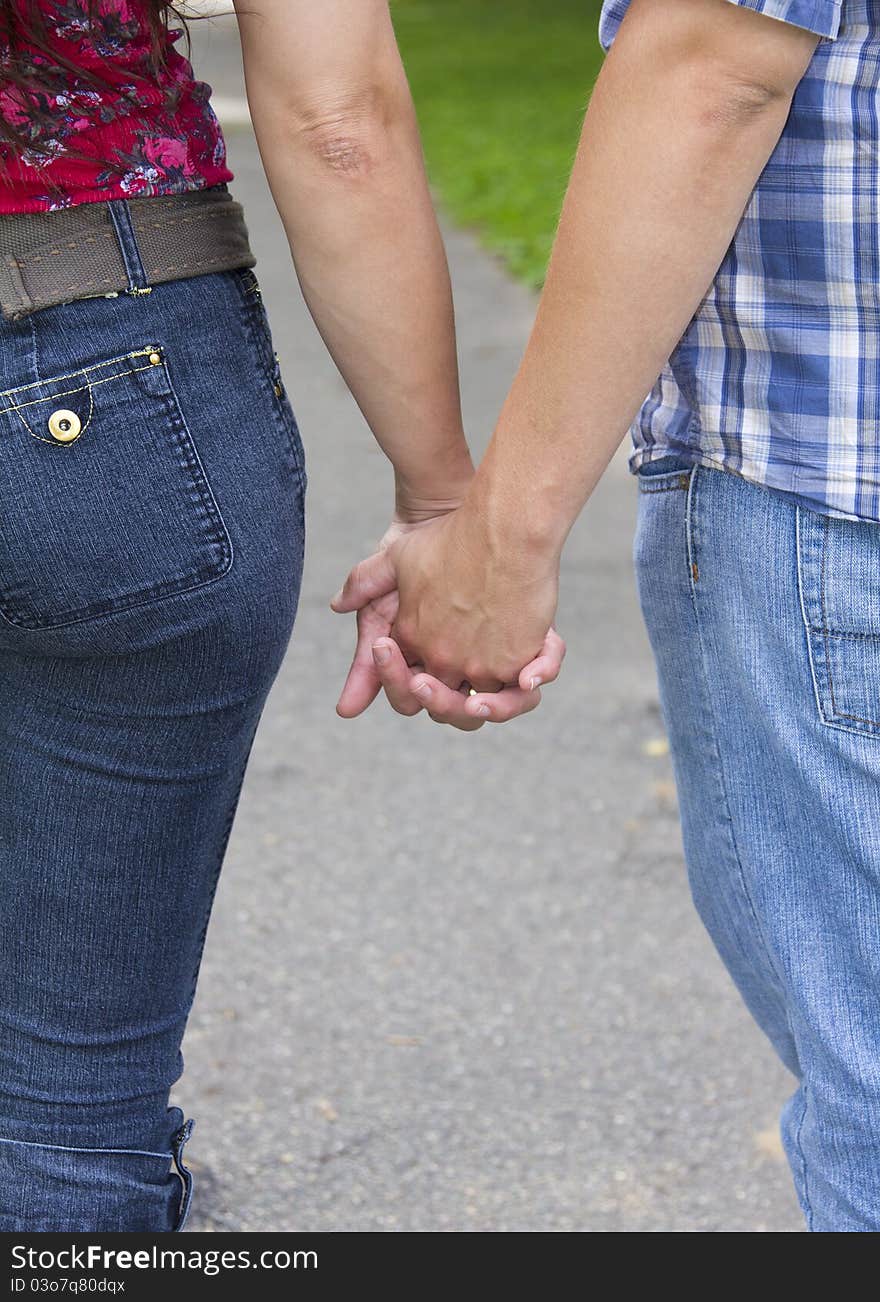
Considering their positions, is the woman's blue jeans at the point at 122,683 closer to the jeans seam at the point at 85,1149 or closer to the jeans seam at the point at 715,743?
the jeans seam at the point at 85,1149

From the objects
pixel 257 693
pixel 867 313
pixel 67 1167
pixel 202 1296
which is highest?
pixel 867 313

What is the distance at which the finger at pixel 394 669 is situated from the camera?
4.92ft

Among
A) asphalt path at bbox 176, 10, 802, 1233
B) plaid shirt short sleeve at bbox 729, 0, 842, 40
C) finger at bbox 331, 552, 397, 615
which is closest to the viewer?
plaid shirt short sleeve at bbox 729, 0, 842, 40

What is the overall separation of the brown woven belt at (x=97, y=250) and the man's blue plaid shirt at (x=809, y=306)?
391 millimetres

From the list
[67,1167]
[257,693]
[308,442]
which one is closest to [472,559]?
[257,693]

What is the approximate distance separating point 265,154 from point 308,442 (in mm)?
4141

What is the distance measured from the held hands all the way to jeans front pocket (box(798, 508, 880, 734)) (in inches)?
8.9

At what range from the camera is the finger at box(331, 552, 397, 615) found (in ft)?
5.17

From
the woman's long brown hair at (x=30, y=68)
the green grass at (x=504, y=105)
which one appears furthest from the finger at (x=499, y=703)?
the green grass at (x=504, y=105)

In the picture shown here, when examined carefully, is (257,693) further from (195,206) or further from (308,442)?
(308,442)

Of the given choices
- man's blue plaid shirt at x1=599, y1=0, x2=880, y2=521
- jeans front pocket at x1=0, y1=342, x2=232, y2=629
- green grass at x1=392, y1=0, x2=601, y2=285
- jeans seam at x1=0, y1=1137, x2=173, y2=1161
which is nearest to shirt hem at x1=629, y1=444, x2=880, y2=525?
man's blue plaid shirt at x1=599, y1=0, x2=880, y2=521

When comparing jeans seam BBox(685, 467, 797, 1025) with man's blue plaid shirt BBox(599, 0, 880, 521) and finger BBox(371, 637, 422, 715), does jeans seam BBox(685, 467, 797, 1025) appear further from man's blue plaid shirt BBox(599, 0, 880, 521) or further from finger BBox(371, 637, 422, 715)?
finger BBox(371, 637, 422, 715)

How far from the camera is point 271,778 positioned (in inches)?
136

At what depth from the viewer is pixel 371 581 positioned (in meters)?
1.58
